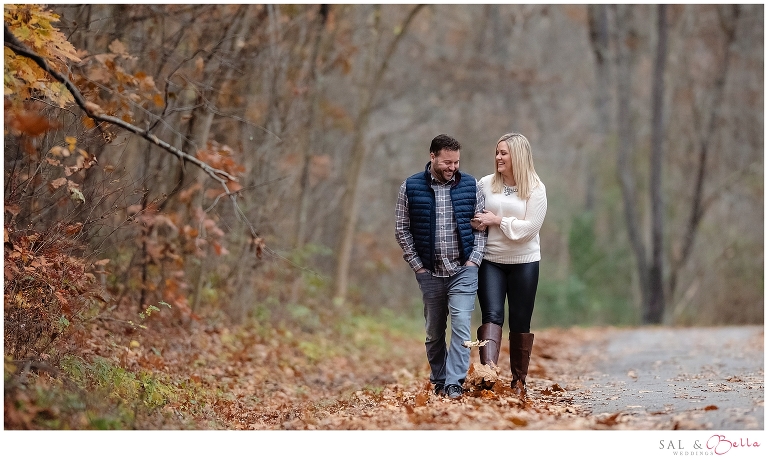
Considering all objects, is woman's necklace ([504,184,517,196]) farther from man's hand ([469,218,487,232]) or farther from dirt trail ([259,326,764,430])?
dirt trail ([259,326,764,430])

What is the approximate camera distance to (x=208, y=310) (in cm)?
1209

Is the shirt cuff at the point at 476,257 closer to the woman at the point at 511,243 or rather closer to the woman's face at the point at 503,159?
the woman at the point at 511,243

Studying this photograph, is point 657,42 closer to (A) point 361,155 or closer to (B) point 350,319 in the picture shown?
(A) point 361,155

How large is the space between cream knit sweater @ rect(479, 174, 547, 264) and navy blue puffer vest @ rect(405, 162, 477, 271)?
0.20m

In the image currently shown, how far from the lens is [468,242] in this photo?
7.29 meters

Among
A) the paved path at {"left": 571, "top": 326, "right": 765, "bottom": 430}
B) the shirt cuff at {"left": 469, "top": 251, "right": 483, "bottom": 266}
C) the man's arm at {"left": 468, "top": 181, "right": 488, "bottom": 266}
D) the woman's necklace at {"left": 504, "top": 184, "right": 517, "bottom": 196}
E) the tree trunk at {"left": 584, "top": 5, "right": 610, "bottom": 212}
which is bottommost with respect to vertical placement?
the paved path at {"left": 571, "top": 326, "right": 765, "bottom": 430}

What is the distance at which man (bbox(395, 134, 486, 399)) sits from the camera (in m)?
7.23

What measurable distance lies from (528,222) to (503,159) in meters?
0.55

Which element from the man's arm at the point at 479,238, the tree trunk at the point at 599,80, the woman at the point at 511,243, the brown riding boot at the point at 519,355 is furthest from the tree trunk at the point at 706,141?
the man's arm at the point at 479,238

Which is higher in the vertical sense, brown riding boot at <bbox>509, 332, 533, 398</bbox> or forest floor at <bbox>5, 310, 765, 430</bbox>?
brown riding boot at <bbox>509, 332, 533, 398</bbox>

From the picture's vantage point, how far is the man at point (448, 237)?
23.7 feet

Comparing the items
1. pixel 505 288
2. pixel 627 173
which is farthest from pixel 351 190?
pixel 505 288

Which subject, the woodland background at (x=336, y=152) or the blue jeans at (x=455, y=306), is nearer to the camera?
the blue jeans at (x=455, y=306)
